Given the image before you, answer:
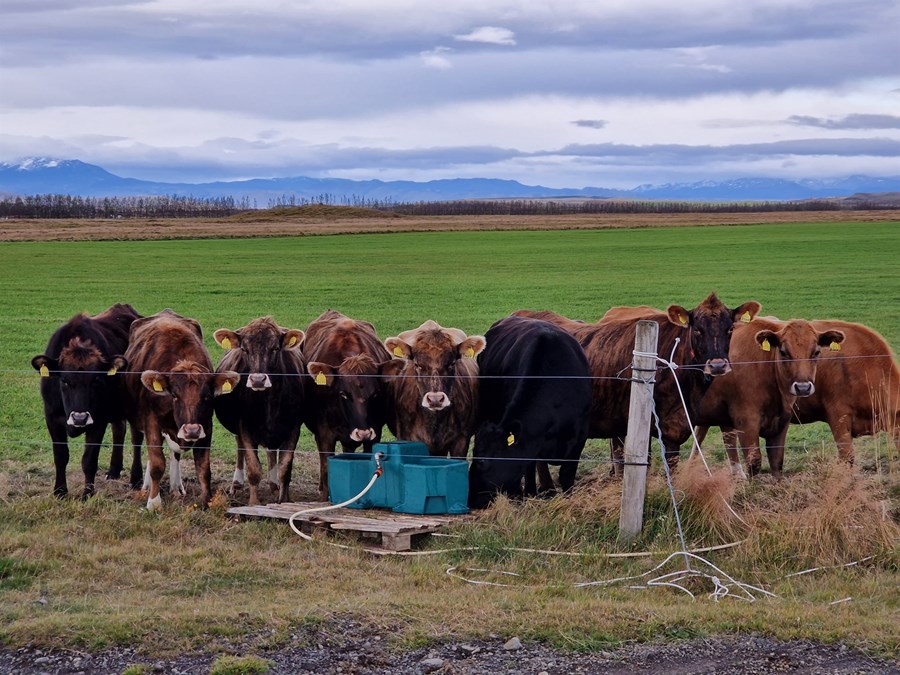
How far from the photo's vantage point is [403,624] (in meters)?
6.82

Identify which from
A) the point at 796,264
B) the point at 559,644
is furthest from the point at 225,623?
the point at 796,264

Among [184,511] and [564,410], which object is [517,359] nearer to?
[564,410]

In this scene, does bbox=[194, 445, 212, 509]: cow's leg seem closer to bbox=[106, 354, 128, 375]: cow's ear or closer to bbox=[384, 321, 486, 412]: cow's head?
bbox=[106, 354, 128, 375]: cow's ear

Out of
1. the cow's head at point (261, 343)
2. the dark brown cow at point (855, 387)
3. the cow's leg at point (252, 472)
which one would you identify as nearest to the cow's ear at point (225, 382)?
the cow's head at point (261, 343)

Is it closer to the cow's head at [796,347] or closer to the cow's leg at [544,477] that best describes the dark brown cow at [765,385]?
the cow's head at [796,347]

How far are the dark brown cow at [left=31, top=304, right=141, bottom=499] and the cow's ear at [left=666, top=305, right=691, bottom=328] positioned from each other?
18.5ft

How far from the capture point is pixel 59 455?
35.1 ft

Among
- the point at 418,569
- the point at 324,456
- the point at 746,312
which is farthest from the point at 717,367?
the point at 324,456

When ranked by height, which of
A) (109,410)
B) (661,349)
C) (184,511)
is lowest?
(184,511)

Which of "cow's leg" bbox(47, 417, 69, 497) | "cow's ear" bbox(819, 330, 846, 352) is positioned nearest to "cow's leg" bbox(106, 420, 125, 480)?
"cow's leg" bbox(47, 417, 69, 497)

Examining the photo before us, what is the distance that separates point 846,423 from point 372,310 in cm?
2223

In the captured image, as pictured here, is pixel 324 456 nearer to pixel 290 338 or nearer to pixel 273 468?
pixel 273 468

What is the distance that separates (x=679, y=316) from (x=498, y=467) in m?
2.46

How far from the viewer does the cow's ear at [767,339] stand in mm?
11445
